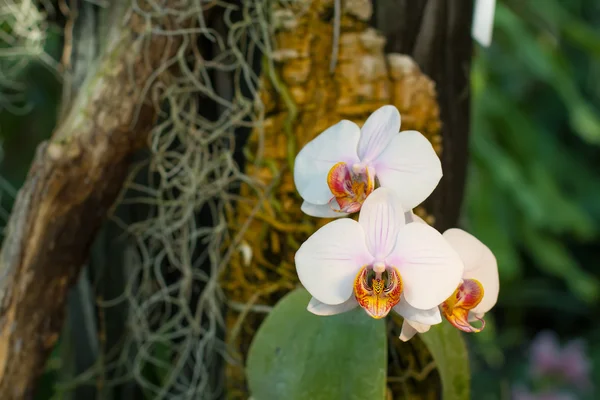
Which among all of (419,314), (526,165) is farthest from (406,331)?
(526,165)

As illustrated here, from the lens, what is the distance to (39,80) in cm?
117

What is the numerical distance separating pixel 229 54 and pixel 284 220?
0.19m

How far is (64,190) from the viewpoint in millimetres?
615

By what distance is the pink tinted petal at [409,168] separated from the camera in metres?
0.45

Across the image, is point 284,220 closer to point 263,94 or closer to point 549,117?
point 263,94

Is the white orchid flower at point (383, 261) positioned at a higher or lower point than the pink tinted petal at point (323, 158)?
lower

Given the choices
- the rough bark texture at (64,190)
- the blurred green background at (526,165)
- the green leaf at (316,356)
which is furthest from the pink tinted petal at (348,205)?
the blurred green background at (526,165)

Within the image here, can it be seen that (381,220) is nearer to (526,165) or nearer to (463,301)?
(463,301)

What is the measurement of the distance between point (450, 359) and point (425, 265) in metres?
0.16

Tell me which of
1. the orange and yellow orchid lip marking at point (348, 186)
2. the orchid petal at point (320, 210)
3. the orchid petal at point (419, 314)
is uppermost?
the orange and yellow orchid lip marking at point (348, 186)

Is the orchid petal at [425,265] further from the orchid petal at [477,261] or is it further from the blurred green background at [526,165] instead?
the blurred green background at [526,165]

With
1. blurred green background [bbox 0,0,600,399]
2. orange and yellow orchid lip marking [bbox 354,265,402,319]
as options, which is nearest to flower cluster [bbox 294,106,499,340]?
orange and yellow orchid lip marking [bbox 354,265,402,319]

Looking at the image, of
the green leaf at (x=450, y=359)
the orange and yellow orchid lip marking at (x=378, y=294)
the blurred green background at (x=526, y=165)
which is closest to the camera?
the orange and yellow orchid lip marking at (x=378, y=294)

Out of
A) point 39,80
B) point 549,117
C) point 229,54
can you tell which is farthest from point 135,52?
point 549,117
